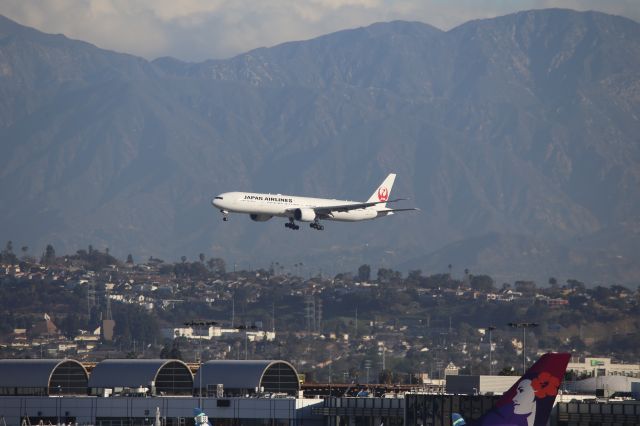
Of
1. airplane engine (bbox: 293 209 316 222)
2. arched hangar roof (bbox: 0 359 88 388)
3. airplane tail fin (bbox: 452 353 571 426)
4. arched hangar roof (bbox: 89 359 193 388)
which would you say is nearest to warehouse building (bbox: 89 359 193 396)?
arched hangar roof (bbox: 89 359 193 388)

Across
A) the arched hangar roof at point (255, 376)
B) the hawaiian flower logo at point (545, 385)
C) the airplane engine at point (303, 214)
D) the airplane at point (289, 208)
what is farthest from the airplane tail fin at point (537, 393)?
the airplane engine at point (303, 214)

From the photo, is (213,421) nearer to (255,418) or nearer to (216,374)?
(255,418)

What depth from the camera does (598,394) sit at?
105000 mm

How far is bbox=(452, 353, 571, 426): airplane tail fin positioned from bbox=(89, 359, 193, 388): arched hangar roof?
56457 millimetres

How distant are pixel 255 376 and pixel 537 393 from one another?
51.7 metres

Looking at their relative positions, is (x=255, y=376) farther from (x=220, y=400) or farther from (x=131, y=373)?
(x=220, y=400)

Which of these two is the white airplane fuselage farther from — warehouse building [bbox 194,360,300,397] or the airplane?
warehouse building [bbox 194,360,300,397]

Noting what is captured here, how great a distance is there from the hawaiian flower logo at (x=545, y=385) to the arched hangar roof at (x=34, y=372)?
203 ft

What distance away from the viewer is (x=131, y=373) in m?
118

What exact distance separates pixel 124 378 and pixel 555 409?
143 feet

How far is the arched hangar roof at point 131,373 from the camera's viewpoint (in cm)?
11712

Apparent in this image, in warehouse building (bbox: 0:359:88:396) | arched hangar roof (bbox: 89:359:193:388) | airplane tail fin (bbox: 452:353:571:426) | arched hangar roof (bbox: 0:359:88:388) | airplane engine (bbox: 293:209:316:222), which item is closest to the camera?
airplane tail fin (bbox: 452:353:571:426)

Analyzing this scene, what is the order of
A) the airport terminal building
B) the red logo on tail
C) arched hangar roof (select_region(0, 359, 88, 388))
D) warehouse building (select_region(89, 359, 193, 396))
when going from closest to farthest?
the airport terminal building < warehouse building (select_region(89, 359, 193, 396)) < arched hangar roof (select_region(0, 359, 88, 388)) < the red logo on tail

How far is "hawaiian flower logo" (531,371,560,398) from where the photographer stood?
6406 centimetres
